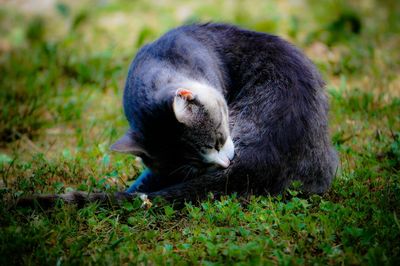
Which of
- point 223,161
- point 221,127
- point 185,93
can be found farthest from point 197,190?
point 185,93

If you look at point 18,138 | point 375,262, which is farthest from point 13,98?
point 375,262

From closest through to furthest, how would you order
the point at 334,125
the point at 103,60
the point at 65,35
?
the point at 334,125 < the point at 103,60 < the point at 65,35

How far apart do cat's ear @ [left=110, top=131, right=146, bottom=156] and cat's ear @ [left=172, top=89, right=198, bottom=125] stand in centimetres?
34

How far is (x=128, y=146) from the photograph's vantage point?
286 cm

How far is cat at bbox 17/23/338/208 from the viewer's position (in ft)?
9.40

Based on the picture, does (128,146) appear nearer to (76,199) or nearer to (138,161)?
(76,199)

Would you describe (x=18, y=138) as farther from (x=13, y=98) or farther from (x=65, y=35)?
(x=65, y=35)

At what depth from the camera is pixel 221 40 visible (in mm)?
3580

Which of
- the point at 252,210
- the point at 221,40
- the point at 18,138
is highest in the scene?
the point at 221,40

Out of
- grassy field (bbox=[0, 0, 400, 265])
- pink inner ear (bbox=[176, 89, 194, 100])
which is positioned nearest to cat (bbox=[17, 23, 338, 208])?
pink inner ear (bbox=[176, 89, 194, 100])

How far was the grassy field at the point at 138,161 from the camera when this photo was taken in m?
2.45

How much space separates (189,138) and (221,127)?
0.23m

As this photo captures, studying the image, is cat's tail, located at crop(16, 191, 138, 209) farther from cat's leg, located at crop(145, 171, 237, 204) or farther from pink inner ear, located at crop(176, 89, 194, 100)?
pink inner ear, located at crop(176, 89, 194, 100)

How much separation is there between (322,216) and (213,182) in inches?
25.7
